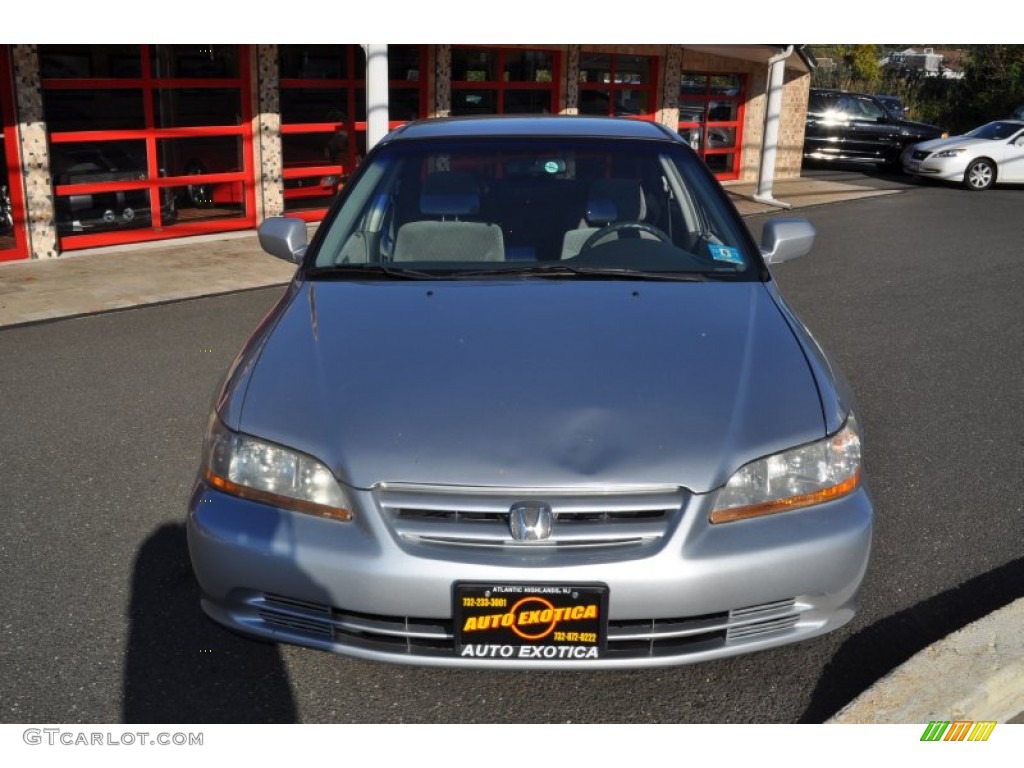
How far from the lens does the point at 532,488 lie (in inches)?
99.6

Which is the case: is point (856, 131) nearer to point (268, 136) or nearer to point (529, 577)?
point (268, 136)

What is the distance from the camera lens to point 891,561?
3809 millimetres

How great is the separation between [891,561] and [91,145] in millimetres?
9255

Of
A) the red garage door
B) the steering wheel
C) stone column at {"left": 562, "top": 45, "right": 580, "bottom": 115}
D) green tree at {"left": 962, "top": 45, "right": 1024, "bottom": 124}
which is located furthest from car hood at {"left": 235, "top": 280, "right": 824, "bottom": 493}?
green tree at {"left": 962, "top": 45, "right": 1024, "bottom": 124}

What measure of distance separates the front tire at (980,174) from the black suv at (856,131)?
259 centimetres

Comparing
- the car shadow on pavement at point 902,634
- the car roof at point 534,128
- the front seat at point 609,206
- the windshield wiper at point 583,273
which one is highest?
the car roof at point 534,128

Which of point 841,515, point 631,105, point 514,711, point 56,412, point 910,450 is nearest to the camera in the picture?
point 841,515

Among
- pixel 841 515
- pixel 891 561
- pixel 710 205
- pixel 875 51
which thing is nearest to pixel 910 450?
pixel 891 561

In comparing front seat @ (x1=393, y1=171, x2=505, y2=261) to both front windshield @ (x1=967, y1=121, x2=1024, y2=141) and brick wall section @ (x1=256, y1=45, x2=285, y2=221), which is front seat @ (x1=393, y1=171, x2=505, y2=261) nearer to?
brick wall section @ (x1=256, y1=45, x2=285, y2=221)

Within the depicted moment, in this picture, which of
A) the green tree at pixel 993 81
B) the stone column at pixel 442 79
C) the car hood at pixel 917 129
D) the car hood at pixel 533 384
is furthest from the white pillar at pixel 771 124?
the green tree at pixel 993 81

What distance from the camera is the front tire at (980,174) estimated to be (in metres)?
18.5

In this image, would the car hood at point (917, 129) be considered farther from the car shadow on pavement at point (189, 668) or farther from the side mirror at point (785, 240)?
the car shadow on pavement at point (189, 668)

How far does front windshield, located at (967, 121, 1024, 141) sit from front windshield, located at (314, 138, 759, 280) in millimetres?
16804
